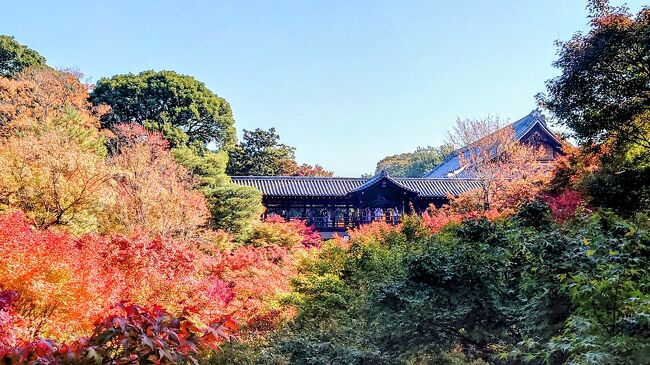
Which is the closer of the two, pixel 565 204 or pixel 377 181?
pixel 565 204

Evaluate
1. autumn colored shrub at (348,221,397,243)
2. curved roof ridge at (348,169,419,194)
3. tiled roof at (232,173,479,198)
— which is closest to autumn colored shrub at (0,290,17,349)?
autumn colored shrub at (348,221,397,243)

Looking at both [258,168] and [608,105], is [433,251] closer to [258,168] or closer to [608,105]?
[608,105]

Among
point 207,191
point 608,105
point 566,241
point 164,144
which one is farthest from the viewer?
point 164,144

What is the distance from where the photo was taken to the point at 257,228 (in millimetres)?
16453

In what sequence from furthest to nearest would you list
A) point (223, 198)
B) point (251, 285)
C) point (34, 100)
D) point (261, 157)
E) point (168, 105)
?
point (261, 157) → point (168, 105) → point (223, 198) → point (34, 100) → point (251, 285)

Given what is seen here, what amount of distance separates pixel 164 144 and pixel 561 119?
1390cm

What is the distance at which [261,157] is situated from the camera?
107 feet

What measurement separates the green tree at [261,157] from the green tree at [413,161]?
2662 centimetres

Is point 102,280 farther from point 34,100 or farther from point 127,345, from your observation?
point 34,100

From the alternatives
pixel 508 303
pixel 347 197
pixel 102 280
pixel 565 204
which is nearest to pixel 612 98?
pixel 565 204

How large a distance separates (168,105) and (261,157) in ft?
25.1

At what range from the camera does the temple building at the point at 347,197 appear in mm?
23547

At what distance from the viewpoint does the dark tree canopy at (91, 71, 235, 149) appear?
87.5ft

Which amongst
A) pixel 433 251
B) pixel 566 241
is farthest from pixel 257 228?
pixel 566 241
